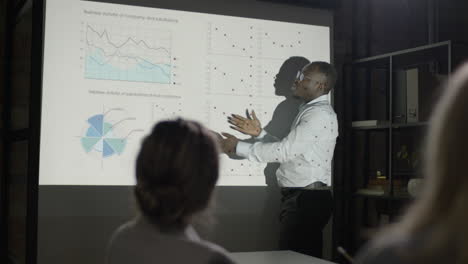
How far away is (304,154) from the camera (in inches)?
140

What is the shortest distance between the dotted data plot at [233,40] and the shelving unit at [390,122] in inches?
34.8

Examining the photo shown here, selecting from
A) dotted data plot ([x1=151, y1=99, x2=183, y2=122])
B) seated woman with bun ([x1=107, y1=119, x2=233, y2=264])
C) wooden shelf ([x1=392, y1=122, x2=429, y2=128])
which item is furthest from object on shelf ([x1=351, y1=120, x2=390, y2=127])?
seated woman with bun ([x1=107, y1=119, x2=233, y2=264])

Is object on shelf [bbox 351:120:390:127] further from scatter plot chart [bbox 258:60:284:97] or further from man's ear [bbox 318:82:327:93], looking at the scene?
scatter plot chart [bbox 258:60:284:97]

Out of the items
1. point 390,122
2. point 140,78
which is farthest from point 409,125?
point 140,78

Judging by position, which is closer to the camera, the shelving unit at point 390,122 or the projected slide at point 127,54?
the projected slide at point 127,54

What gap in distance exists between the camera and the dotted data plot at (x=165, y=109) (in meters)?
3.34

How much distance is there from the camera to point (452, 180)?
0.75 metres

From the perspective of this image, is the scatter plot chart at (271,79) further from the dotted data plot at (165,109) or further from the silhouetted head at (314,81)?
the dotted data plot at (165,109)

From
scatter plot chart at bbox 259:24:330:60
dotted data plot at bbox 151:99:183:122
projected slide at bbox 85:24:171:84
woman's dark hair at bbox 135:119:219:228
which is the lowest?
woman's dark hair at bbox 135:119:219:228

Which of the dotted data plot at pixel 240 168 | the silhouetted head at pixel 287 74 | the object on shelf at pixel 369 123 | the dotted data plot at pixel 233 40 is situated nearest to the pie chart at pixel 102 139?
the dotted data plot at pixel 240 168

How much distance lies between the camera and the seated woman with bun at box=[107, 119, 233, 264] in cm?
109

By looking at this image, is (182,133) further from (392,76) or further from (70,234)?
(392,76)

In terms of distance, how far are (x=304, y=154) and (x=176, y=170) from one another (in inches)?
99.1

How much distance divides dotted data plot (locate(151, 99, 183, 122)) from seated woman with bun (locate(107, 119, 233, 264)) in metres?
2.21
